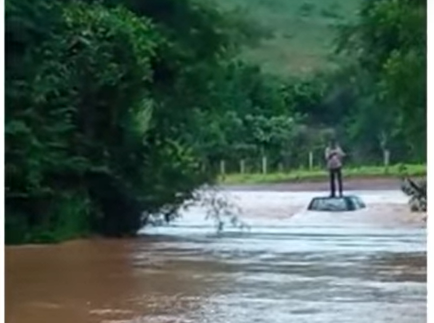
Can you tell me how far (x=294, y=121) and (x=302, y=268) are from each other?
452mm

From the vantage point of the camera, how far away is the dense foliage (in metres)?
3.33

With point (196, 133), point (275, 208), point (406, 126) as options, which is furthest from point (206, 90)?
point (406, 126)

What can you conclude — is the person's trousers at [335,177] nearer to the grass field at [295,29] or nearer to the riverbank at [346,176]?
the riverbank at [346,176]

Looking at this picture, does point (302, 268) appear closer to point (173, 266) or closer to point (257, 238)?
point (257, 238)

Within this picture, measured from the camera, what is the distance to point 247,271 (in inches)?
130

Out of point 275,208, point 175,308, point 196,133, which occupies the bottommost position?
point 175,308

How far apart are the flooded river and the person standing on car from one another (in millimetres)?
92

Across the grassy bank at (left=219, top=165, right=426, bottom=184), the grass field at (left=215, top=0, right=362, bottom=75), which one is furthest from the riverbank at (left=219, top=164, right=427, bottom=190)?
the grass field at (left=215, top=0, right=362, bottom=75)

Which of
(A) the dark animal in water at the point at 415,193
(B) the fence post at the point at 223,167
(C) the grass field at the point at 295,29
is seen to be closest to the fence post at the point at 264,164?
(B) the fence post at the point at 223,167

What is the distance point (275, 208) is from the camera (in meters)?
3.35

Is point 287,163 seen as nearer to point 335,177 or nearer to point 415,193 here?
point 335,177

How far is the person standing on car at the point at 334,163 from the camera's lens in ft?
10.7

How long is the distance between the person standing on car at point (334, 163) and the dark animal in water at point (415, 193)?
0.19m

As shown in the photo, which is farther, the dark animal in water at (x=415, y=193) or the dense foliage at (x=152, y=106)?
the dense foliage at (x=152, y=106)
